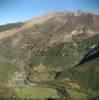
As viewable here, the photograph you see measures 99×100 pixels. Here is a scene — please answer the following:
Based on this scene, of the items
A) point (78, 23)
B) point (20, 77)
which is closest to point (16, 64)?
point (20, 77)

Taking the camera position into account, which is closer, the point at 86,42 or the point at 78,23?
the point at 86,42

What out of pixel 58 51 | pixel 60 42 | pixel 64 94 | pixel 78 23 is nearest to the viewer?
pixel 64 94

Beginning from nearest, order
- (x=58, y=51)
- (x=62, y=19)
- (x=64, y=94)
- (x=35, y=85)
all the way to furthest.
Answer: (x=64, y=94), (x=35, y=85), (x=58, y=51), (x=62, y=19)

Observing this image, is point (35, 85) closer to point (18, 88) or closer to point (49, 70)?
point (18, 88)

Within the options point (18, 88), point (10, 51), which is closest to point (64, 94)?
point (18, 88)

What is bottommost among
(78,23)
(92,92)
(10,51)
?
(92,92)

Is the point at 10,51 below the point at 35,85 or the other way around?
the other way around

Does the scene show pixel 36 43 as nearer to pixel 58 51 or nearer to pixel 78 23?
pixel 58 51
